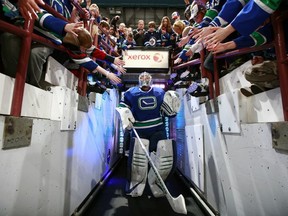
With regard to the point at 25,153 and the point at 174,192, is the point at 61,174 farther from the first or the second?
the point at 174,192

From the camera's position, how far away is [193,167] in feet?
8.73

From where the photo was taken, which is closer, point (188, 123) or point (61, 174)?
point (61, 174)

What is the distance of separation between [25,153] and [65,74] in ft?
2.93

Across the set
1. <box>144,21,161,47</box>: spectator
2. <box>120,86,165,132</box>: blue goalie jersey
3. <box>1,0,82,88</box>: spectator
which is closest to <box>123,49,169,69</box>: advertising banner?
<box>144,21,161,47</box>: spectator

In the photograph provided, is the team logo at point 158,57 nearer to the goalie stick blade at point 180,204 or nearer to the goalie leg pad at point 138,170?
the goalie leg pad at point 138,170

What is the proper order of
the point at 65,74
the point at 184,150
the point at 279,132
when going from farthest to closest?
1. the point at 184,150
2. the point at 65,74
3. the point at 279,132

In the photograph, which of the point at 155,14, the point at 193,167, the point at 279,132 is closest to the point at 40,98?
the point at 279,132

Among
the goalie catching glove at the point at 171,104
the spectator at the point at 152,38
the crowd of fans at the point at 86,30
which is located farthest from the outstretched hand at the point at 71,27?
the spectator at the point at 152,38

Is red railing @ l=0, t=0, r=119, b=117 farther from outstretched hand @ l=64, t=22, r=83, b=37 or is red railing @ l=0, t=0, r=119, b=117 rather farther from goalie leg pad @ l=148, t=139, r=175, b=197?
goalie leg pad @ l=148, t=139, r=175, b=197

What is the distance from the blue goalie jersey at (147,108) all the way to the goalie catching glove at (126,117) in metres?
0.17

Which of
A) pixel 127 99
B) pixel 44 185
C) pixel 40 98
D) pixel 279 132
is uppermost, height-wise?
pixel 127 99

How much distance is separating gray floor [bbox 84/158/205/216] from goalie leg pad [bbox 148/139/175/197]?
0.47 ft

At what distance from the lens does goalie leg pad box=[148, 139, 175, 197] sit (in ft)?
8.40

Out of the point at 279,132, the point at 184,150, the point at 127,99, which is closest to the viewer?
the point at 279,132
